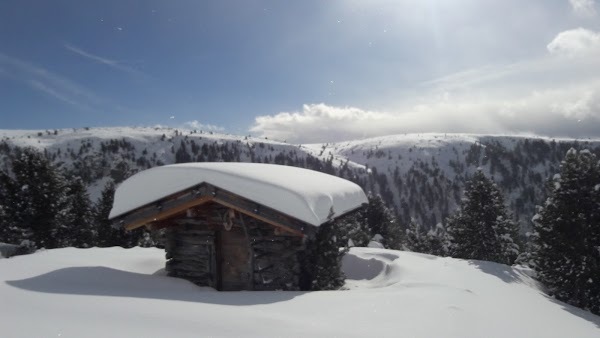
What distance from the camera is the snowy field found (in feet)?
14.6

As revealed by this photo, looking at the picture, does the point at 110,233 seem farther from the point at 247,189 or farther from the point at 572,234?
the point at 572,234

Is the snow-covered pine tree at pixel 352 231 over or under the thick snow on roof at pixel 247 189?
under

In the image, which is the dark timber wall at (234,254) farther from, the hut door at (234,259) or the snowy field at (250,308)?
the snowy field at (250,308)

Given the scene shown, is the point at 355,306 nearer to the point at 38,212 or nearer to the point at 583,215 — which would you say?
the point at 583,215

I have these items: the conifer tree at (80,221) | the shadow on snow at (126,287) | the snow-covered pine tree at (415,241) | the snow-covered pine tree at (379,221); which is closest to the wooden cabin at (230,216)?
the shadow on snow at (126,287)

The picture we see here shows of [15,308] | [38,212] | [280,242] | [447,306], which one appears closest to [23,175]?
[38,212]

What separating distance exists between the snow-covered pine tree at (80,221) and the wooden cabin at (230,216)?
19013 millimetres

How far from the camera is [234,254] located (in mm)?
10820

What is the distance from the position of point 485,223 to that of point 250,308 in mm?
18526

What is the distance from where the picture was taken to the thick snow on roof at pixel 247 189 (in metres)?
8.62

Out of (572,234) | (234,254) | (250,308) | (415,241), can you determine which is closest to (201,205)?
(234,254)

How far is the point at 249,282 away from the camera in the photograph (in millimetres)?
10273

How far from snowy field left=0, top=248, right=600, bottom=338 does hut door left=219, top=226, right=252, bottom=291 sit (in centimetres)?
205

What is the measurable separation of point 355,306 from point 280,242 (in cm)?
403
